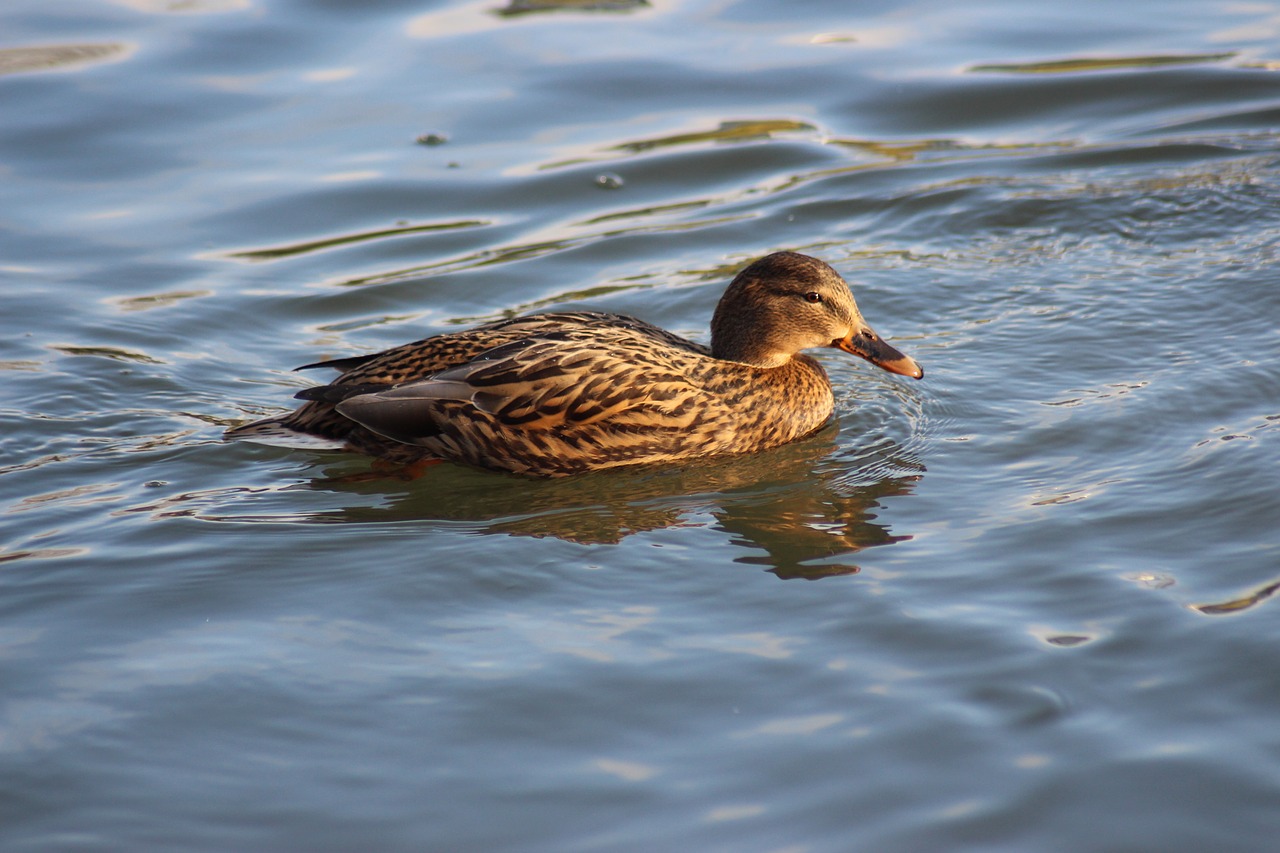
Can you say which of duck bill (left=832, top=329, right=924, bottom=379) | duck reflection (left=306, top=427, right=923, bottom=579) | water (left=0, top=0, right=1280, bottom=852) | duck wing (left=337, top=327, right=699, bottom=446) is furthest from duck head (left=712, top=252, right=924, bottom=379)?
duck wing (left=337, top=327, right=699, bottom=446)

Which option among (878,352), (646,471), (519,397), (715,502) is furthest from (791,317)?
(519,397)

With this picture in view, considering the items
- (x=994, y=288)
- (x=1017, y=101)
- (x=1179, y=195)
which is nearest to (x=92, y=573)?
(x=994, y=288)

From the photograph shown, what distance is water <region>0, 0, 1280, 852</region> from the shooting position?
4.64m

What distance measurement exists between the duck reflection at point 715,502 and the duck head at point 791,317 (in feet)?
1.78

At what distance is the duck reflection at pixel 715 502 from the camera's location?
6.28 m

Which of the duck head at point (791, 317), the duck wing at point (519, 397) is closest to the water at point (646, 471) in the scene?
the duck wing at point (519, 397)

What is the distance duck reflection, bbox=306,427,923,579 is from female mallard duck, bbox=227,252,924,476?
0.14 m

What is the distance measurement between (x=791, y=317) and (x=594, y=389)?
3.96 feet

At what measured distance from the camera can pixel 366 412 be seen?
7.05m

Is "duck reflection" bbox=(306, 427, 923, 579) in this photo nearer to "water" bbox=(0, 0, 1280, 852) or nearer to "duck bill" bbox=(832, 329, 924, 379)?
"water" bbox=(0, 0, 1280, 852)

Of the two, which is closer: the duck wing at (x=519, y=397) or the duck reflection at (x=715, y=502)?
the duck reflection at (x=715, y=502)

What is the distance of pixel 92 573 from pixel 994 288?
5602mm

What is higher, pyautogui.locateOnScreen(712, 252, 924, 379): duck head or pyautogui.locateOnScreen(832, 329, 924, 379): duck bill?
pyautogui.locateOnScreen(712, 252, 924, 379): duck head

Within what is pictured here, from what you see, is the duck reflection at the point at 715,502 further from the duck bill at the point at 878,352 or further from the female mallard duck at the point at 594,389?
the duck bill at the point at 878,352
